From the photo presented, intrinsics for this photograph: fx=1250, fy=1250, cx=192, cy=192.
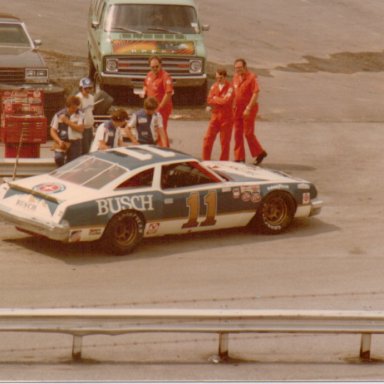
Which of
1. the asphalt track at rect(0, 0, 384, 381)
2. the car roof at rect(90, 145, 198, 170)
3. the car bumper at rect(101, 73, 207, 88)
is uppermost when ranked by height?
the car bumper at rect(101, 73, 207, 88)

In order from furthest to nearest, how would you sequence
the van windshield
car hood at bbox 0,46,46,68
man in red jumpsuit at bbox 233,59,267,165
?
the van windshield → car hood at bbox 0,46,46,68 → man in red jumpsuit at bbox 233,59,267,165

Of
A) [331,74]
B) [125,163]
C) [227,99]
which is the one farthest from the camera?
[331,74]

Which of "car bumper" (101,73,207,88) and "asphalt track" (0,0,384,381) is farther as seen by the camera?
"car bumper" (101,73,207,88)

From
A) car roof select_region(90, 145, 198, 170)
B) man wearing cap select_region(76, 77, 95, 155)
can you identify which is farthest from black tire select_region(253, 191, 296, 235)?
man wearing cap select_region(76, 77, 95, 155)

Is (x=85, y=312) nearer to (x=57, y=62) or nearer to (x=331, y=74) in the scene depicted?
(x=57, y=62)

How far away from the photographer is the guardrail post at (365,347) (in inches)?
448

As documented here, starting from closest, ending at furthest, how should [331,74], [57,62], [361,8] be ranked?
[57,62] < [331,74] < [361,8]

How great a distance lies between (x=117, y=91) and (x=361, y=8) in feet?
59.3

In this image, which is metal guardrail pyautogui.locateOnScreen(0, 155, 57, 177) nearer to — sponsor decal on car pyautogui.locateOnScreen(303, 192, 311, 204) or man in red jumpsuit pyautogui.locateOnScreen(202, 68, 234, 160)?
man in red jumpsuit pyautogui.locateOnScreen(202, 68, 234, 160)

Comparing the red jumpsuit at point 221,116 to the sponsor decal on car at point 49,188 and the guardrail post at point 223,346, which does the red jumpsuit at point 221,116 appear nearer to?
the sponsor decal on car at point 49,188

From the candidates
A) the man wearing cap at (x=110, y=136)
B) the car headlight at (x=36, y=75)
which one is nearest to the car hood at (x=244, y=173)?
the man wearing cap at (x=110, y=136)

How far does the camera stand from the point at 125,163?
51.4 feet

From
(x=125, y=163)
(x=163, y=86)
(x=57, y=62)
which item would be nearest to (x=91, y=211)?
(x=125, y=163)

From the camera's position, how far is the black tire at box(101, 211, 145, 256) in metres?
15.0
